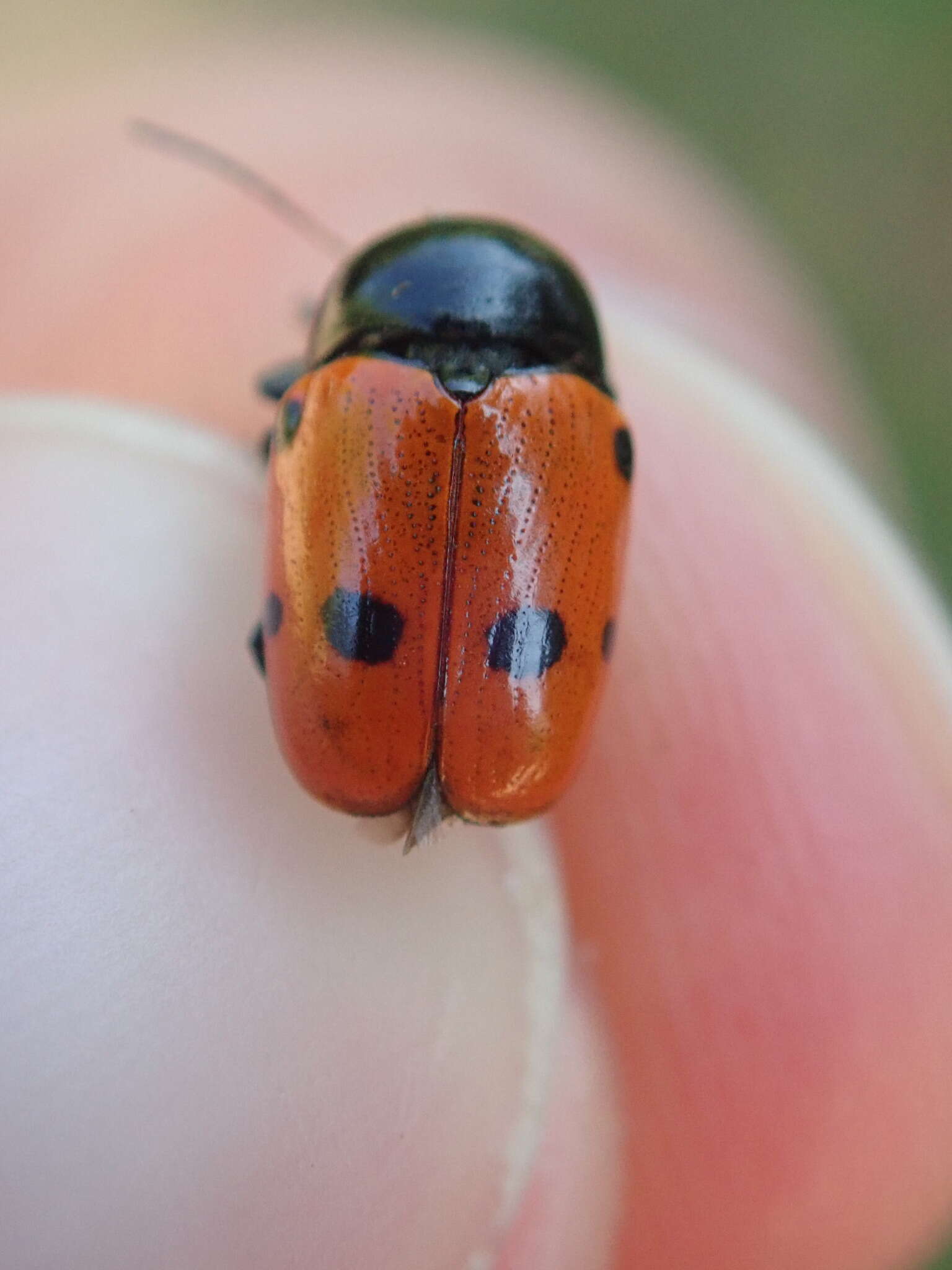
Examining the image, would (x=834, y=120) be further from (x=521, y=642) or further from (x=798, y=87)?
(x=521, y=642)

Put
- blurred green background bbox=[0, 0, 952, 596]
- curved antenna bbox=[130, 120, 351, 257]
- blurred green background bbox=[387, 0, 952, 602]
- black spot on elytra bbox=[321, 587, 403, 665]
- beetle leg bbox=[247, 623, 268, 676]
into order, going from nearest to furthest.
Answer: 1. black spot on elytra bbox=[321, 587, 403, 665]
2. beetle leg bbox=[247, 623, 268, 676]
3. curved antenna bbox=[130, 120, 351, 257]
4. blurred green background bbox=[387, 0, 952, 602]
5. blurred green background bbox=[0, 0, 952, 596]

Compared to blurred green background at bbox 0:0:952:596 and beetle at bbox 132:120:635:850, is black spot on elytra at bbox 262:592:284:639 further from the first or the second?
blurred green background at bbox 0:0:952:596

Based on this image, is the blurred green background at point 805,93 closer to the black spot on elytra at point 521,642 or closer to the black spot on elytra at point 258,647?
the black spot on elytra at point 521,642

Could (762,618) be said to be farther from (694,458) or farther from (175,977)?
(175,977)

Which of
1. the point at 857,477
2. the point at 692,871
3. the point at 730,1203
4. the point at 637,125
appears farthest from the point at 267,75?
the point at 730,1203

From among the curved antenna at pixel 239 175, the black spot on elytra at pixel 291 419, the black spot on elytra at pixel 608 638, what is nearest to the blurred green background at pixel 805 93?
the curved antenna at pixel 239 175

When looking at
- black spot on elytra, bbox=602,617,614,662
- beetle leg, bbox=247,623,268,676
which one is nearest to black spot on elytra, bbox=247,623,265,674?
beetle leg, bbox=247,623,268,676

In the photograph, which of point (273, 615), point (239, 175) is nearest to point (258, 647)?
point (273, 615)
